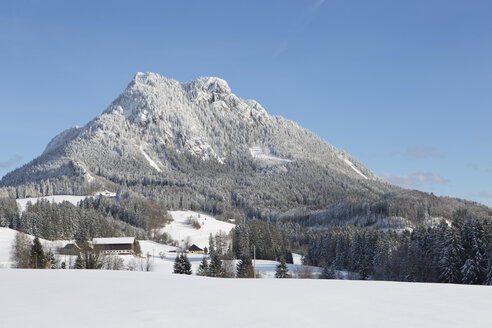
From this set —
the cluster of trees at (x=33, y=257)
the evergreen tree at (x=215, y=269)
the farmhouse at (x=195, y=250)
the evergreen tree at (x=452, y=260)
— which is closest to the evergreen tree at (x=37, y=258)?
the cluster of trees at (x=33, y=257)

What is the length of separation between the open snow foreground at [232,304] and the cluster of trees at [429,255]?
40.2 metres

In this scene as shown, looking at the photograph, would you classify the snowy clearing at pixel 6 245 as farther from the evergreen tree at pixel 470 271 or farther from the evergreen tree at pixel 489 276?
the evergreen tree at pixel 489 276

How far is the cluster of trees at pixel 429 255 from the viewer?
187 feet

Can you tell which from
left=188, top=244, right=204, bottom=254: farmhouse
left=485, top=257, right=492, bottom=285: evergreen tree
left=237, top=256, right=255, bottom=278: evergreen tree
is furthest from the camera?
left=188, top=244, right=204, bottom=254: farmhouse

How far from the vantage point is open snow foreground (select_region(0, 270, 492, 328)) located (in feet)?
42.2

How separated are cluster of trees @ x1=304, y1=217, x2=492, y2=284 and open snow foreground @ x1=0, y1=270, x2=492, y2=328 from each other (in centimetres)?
4018

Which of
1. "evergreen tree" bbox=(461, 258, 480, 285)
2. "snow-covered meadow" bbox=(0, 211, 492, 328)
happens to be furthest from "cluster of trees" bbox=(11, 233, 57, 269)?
"evergreen tree" bbox=(461, 258, 480, 285)

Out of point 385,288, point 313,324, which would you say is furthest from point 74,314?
point 385,288

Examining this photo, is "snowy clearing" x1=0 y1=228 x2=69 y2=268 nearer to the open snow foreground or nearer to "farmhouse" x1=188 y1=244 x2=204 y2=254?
"farmhouse" x1=188 y1=244 x2=204 y2=254

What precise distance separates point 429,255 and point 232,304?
64.1 m

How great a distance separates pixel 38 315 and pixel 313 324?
8281mm

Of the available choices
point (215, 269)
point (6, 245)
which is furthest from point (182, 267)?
point (6, 245)

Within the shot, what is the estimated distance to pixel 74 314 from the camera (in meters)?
13.5

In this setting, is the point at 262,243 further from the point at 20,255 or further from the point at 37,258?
the point at 37,258
